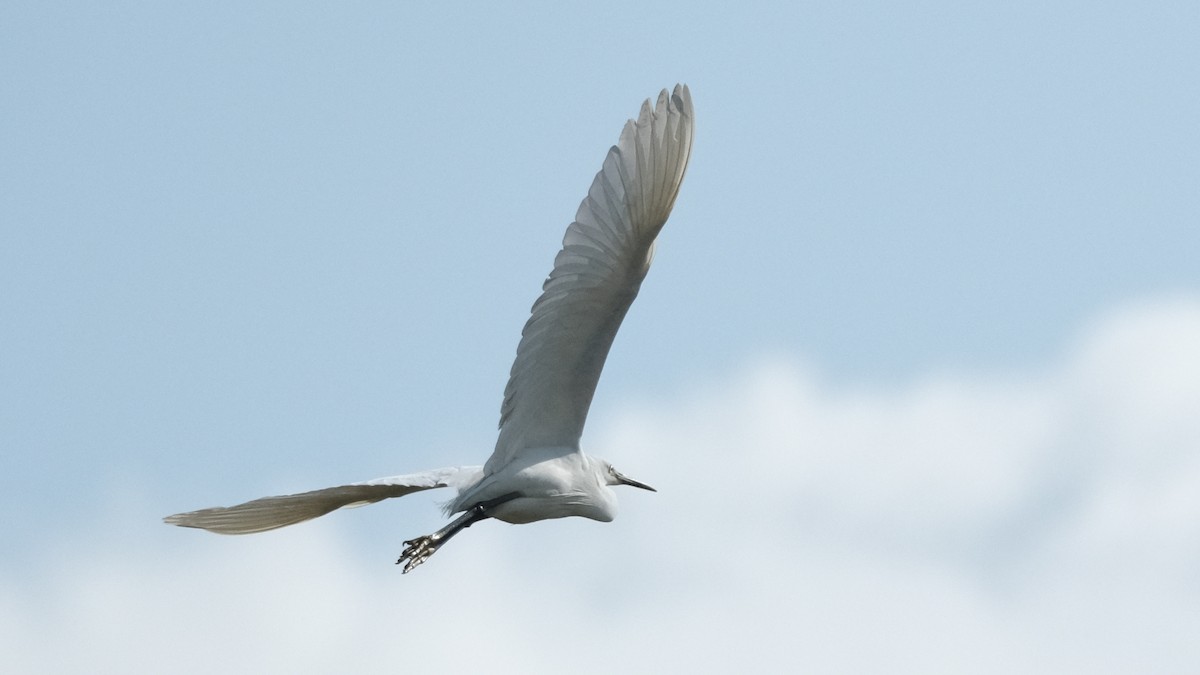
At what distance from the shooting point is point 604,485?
15.7m

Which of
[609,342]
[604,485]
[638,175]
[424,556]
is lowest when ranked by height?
[424,556]

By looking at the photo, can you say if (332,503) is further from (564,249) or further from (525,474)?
(564,249)

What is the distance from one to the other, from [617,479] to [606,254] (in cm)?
389

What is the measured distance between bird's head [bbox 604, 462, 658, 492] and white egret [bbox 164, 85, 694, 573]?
1165 millimetres

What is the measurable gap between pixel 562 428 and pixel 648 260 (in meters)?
1.90

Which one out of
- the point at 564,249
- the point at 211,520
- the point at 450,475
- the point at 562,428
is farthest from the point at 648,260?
the point at 211,520

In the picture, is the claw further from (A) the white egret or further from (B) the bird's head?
(B) the bird's head

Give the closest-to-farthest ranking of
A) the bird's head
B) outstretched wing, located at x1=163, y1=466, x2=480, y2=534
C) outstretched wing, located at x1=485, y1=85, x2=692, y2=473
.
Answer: outstretched wing, located at x1=485, y1=85, x2=692, y2=473 < outstretched wing, located at x1=163, y1=466, x2=480, y2=534 < the bird's head

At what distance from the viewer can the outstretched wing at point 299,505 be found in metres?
15.2

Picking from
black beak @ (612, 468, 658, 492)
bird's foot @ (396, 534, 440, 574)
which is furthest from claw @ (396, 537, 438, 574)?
black beak @ (612, 468, 658, 492)

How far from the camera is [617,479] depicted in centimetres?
1738

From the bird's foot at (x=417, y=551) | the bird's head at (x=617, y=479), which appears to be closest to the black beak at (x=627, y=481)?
the bird's head at (x=617, y=479)

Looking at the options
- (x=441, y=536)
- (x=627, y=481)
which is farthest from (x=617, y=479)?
(x=441, y=536)

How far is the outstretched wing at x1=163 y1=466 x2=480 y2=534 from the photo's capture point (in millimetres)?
15180
